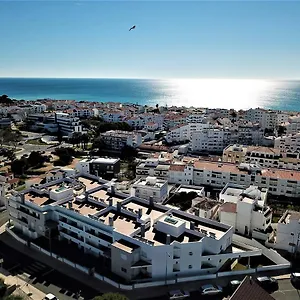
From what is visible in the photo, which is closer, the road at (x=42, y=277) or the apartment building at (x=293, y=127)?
the road at (x=42, y=277)

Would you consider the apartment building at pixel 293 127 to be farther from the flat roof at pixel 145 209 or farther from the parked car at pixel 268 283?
the parked car at pixel 268 283

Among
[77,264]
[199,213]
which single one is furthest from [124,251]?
[199,213]

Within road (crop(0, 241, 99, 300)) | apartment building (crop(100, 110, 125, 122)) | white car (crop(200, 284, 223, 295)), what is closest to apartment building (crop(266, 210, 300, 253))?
white car (crop(200, 284, 223, 295))

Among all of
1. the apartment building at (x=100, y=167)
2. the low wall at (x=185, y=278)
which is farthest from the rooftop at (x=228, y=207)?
the apartment building at (x=100, y=167)

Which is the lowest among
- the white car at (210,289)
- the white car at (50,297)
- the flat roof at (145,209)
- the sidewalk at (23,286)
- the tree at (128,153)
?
the sidewalk at (23,286)

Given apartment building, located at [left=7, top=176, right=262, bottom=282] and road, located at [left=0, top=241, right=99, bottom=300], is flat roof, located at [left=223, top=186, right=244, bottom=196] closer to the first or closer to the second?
apartment building, located at [left=7, top=176, right=262, bottom=282]

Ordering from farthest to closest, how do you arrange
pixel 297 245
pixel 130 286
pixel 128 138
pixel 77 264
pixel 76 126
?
pixel 76 126, pixel 128 138, pixel 297 245, pixel 77 264, pixel 130 286

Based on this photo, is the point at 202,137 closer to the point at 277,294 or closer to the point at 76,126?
the point at 76,126

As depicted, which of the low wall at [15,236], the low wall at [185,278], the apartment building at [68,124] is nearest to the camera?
the low wall at [185,278]
